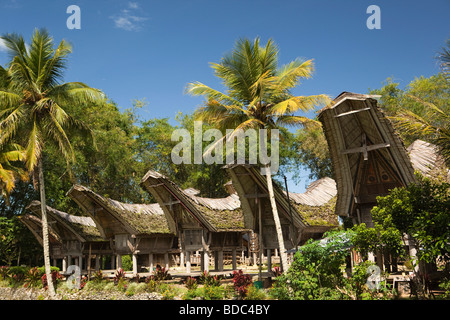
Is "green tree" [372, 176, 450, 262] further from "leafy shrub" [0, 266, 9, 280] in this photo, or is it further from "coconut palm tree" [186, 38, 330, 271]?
"leafy shrub" [0, 266, 9, 280]

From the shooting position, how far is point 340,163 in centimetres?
1664

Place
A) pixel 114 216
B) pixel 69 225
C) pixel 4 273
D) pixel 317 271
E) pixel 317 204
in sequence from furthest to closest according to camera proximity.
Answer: pixel 69 225
pixel 4 273
pixel 114 216
pixel 317 204
pixel 317 271

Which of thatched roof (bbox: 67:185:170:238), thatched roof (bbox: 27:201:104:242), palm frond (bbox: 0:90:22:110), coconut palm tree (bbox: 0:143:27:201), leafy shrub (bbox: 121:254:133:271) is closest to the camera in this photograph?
palm frond (bbox: 0:90:22:110)

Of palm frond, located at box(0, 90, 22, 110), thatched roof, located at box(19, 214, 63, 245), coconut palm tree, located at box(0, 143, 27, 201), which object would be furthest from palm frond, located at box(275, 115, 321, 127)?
thatched roof, located at box(19, 214, 63, 245)

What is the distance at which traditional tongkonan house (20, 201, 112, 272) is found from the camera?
88.4 ft

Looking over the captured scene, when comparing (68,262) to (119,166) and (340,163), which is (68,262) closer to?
(119,166)

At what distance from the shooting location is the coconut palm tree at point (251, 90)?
1627cm

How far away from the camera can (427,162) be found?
60.1 ft

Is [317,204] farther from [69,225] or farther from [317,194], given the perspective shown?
[69,225]

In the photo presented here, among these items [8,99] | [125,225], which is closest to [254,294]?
[125,225]

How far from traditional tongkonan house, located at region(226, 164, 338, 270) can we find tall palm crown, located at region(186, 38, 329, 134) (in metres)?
2.35

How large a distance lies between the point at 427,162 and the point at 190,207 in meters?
11.3

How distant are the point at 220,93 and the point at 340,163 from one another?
555 cm
